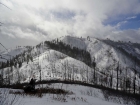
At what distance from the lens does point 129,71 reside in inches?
6905

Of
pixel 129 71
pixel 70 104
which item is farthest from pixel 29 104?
pixel 129 71

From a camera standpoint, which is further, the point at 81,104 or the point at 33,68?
the point at 33,68

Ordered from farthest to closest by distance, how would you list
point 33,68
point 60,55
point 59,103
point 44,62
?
1. point 60,55
2. point 44,62
3. point 33,68
4. point 59,103

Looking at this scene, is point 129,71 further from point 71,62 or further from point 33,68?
point 33,68

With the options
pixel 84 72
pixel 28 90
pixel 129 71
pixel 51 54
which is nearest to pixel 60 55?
pixel 51 54

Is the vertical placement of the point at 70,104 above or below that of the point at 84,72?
above

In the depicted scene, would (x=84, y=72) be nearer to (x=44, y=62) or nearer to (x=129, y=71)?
(x=44, y=62)

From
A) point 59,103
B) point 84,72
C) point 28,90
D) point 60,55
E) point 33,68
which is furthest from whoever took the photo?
point 60,55

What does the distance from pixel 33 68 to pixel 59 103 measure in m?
130

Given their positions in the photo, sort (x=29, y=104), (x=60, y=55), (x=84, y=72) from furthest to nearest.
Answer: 1. (x=60, y=55)
2. (x=84, y=72)
3. (x=29, y=104)

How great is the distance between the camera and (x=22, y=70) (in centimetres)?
13812

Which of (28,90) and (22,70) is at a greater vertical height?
(28,90)

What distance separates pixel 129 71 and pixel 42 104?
587ft

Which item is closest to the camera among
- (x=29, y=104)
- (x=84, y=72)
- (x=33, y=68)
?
(x=29, y=104)
